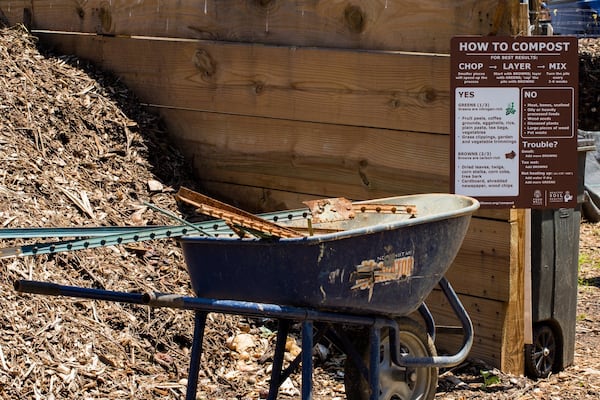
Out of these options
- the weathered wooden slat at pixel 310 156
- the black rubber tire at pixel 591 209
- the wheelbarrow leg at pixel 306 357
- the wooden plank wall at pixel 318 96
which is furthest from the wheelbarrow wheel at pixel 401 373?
the black rubber tire at pixel 591 209

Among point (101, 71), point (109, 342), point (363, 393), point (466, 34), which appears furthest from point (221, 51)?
point (363, 393)

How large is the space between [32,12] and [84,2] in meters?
0.64

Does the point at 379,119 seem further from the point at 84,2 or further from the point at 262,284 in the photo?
the point at 84,2

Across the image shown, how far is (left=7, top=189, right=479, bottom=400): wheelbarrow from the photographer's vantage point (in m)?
4.04

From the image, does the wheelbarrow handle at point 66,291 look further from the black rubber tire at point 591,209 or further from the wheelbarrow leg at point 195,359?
the black rubber tire at point 591,209

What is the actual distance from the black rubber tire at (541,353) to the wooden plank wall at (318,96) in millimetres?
101

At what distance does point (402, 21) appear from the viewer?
19.4ft

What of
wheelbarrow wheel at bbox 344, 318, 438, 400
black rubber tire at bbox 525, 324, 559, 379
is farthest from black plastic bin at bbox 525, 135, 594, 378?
wheelbarrow wheel at bbox 344, 318, 438, 400

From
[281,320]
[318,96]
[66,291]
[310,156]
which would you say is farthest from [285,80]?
[66,291]

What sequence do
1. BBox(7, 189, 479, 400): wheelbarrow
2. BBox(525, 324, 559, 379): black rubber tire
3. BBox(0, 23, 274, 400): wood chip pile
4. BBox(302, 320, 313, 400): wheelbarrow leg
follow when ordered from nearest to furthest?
BBox(7, 189, 479, 400): wheelbarrow → BBox(302, 320, 313, 400): wheelbarrow leg → BBox(0, 23, 274, 400): wood chip pile → BBox(525, 324, 559, 379): black rubber tire

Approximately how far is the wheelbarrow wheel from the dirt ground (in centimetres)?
74

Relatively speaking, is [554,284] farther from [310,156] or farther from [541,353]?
[310,156]

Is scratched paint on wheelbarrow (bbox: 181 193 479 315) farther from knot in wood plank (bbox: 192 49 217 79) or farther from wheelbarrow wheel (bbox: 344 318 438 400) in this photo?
knot in wood plank (bbox: 192 49 217 79)

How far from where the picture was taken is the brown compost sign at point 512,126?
5461 millimetres
